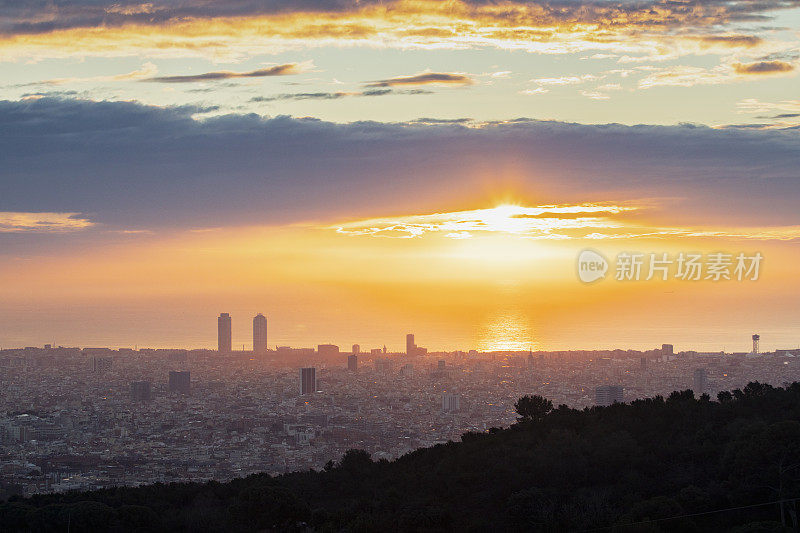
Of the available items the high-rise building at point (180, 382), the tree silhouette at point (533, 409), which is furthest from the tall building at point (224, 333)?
the tree silhouette at point (533, 409)

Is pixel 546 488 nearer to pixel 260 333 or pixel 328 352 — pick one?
pixel 328 352

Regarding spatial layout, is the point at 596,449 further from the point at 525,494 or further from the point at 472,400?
the point at 472,400

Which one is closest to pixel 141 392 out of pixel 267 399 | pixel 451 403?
pixel 267 399

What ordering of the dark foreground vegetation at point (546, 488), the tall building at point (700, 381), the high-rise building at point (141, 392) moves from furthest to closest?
the high-rise building at point (141, 392)
the tall building at point (700, 381)
the dark foreground vegetation at point (546, 488)

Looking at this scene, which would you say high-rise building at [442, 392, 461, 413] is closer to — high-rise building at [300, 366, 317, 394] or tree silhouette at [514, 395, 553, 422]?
high-rise building at [300, 366, 317, 394]

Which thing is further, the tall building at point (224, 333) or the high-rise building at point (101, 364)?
the tall building at point (224, 333)

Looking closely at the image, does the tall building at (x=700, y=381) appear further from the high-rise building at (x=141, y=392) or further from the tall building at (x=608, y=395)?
the high-rise building at (x=141, y=392)
